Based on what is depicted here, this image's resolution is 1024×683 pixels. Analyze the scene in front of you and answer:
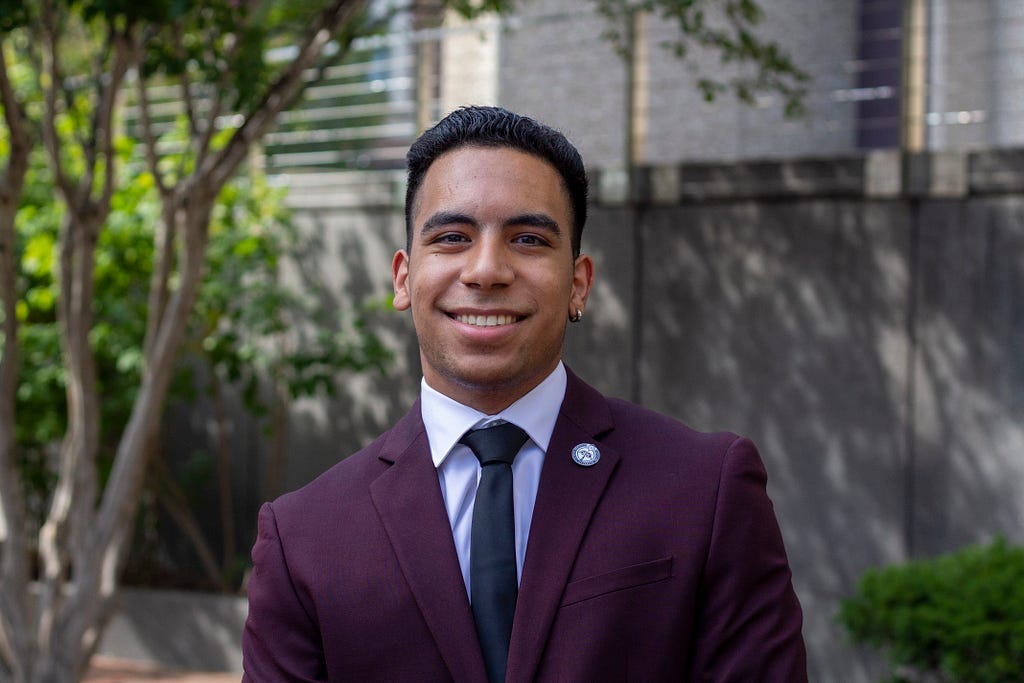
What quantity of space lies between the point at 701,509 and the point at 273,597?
72cm

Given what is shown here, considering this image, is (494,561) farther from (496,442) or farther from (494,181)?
(494,181)

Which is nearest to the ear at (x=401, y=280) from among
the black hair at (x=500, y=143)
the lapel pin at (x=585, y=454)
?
the black hair at (x=500, y=143)

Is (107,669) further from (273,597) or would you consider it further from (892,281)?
(273,597)

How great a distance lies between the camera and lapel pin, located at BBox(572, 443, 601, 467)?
7.63ft

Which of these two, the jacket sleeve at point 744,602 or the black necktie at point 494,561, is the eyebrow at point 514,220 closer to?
the black necktie at point 494,561

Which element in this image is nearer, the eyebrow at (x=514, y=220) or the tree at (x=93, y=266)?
the eyebrow at (x=514, y=220)

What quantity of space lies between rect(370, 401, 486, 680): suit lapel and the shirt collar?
33 mm

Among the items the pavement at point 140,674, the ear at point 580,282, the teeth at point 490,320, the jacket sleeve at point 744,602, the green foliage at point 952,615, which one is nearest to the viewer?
the jacket sleeve at point 744,602

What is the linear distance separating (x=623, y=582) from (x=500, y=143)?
747mm

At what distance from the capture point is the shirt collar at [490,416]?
7.71 ft

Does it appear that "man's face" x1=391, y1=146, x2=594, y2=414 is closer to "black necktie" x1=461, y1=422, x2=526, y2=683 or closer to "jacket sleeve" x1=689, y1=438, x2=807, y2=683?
"black necktie" x1=461, y1=422, x2=526, y2=683

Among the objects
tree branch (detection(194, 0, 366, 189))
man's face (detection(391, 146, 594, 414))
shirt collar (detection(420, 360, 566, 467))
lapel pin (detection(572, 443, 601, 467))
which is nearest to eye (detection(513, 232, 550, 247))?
man's face (detection(391, 146, 594, 414))

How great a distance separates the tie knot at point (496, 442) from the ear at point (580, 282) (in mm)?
231

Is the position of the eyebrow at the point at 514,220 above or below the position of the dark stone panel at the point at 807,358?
above
